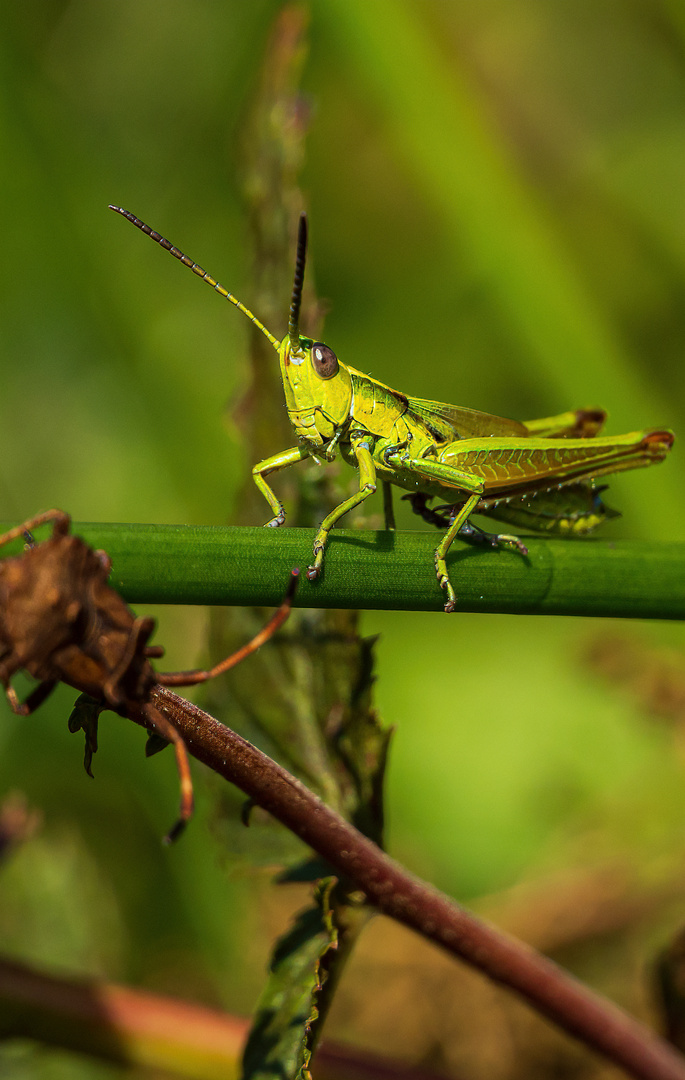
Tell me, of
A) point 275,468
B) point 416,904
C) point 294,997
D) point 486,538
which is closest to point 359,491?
point 275,468

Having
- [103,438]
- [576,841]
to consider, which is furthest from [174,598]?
[103,438]

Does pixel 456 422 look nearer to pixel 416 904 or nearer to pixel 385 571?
pixel 385 571

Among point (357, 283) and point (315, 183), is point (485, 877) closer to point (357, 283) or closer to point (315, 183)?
point (357, 283)

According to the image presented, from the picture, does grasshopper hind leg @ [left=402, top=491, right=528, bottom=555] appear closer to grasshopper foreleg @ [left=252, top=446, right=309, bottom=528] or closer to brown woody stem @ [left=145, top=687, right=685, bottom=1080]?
grasshopper foreleg @ [left=252, top=446, right=309, bottom=528]

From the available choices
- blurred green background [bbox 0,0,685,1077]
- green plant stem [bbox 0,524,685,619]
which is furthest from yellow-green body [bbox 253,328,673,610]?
blurred green background [bbox 0,0,685,1077]

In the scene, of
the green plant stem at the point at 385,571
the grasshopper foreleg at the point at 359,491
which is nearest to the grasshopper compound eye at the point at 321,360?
the grasshopper foreleg at the point at 359,491

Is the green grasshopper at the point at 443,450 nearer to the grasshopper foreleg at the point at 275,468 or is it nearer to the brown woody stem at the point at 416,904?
the grasshopper foreleg at the point at 275,468
